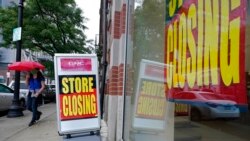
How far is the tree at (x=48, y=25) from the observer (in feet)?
78.3

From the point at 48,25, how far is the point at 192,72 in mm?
22072

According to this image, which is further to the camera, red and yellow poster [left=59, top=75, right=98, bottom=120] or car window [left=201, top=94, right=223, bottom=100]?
red and yellow poster [left=59, top=75, right=98, bottom=120]

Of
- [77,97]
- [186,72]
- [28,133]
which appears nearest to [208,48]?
[186,72]

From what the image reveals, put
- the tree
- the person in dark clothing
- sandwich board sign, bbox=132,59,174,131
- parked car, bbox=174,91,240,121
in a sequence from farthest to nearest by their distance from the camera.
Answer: the tree, the person in dark clothing, sandwich board sign, bbox=132,59,174,131, parked car, bbox=174,91,240,121

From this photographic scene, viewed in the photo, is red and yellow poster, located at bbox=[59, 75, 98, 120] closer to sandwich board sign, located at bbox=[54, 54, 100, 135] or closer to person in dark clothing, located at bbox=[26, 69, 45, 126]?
sandwich board sign, located at bbox=[54, 54, 100, 135]

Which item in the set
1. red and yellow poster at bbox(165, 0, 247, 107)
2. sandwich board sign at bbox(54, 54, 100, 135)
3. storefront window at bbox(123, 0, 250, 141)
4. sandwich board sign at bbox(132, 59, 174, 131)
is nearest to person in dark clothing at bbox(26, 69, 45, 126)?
sandwich board sign at bbox(54, 54, 100, 135)

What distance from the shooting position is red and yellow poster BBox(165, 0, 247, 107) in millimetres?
2174

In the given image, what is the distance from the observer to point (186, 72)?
2980 millimetres

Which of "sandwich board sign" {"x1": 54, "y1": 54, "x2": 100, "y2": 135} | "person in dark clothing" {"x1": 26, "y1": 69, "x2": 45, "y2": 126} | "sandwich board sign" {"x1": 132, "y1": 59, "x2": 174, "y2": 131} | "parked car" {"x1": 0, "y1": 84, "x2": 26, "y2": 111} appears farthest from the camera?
"parked car" {"x1": 0, "y1": 84, "x2": 26, "y2": 111}

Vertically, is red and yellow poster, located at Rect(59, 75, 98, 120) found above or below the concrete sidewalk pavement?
above

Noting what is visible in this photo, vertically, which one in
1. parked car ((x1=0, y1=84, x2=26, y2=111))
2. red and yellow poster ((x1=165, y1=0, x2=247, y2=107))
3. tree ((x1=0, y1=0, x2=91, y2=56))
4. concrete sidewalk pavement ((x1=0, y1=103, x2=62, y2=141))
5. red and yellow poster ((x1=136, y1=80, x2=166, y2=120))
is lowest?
concrete sidewalk pavement ((x1=0, y1=103, x2=62, y2=141))

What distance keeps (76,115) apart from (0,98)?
1071 centimetres

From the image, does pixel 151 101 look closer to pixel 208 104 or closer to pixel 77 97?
pixel 77 97

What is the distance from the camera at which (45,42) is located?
25.2 metres
